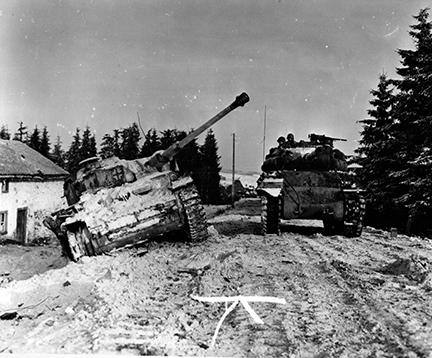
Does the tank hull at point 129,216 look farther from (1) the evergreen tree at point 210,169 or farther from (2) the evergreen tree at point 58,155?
(2) the evergreen tree at point 58,155

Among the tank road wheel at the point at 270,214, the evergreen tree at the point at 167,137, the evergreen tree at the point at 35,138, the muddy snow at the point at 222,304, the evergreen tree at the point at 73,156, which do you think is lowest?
the muddy snow at the point at 222,304

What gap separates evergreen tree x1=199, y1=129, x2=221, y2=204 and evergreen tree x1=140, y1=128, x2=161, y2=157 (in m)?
0.77

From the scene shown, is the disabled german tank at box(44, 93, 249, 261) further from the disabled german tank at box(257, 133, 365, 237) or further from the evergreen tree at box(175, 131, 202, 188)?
the disabled german tank at box(257, 133, 365, 237)

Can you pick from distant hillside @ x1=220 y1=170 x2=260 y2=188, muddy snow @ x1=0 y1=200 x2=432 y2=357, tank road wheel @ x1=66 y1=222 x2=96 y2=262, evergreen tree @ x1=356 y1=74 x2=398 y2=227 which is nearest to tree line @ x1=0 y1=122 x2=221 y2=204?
distant hillside @ x1=220 y1=170 x2=260 y2=188

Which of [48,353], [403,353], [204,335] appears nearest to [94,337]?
[48,353]

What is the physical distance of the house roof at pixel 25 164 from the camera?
6.39 meters

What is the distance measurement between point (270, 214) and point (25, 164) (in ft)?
16.6

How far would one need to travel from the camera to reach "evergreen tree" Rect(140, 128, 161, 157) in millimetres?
5657

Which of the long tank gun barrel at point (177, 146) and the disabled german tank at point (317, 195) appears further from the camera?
the disabled german tank at point (317, 195)

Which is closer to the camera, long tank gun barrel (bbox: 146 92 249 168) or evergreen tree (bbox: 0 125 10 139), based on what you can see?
evergreen tree (bbox: 0 125 10 139)

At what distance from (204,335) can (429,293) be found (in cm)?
184

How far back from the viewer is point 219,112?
499cm

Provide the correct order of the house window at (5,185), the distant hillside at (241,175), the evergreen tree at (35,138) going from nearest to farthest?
the evergreen tree at (35,138) < the distant hillside at (241,175) < the house window at (5,185)

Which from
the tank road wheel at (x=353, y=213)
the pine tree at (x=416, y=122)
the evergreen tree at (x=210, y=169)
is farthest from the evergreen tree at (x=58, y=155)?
the tank road wheel at (x=353, y=213)
